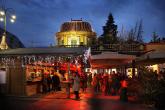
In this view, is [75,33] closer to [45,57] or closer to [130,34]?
[130,34]

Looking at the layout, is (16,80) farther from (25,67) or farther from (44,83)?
(44,83)

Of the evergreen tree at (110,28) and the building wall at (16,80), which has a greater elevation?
the evergreen tree at (110,28)

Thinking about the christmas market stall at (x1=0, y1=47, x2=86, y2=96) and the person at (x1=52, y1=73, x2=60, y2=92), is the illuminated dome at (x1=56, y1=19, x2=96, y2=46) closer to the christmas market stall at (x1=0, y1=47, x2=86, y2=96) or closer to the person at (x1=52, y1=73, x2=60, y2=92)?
the christmas market stall at (x1=0, y1=47, x2=86, y2=96)

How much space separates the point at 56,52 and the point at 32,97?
4051mm

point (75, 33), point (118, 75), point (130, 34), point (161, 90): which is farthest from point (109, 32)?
Answer: point (161, 90)

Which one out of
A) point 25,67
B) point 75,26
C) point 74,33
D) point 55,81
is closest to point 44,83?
point 55,81

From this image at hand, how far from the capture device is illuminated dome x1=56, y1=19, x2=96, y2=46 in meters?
84.4

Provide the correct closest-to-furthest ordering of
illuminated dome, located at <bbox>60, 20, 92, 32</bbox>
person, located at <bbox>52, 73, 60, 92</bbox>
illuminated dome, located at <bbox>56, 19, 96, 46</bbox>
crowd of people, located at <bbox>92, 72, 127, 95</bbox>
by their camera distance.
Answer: crowd of people, located at <bbox>92, 72, 127, 95</bbox>
person, located at <bbox>52, 73, 60, 92</bbox>
illuminated dome, located at <bbox>56, 19, 96, 46</bbox>
illuminated dome, located at <bbox>60, 20, 92, 32</bbox>

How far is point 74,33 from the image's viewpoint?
84375 mm

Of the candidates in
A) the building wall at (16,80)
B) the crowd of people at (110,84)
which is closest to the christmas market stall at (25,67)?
the building wall at (16,80)

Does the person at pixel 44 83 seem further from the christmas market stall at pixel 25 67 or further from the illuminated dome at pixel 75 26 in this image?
the illuminated dome at pixel 75 26

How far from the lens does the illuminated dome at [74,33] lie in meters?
84.4

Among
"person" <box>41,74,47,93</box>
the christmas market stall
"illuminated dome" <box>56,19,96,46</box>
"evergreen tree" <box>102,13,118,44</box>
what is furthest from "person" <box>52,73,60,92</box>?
"illuminated dome" <box>56,19,96,46</box>

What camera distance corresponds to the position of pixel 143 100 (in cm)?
2228
